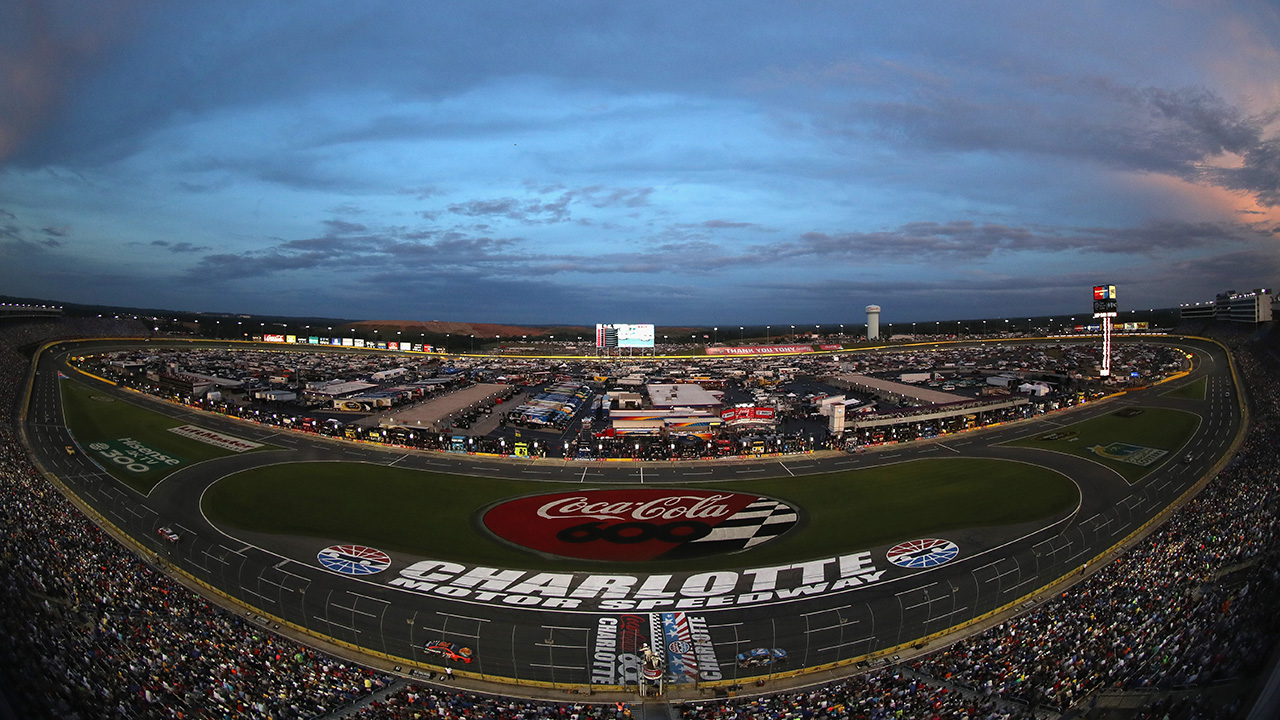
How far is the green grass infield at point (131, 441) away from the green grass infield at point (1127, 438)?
62050 mm

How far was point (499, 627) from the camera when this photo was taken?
61.0 feet

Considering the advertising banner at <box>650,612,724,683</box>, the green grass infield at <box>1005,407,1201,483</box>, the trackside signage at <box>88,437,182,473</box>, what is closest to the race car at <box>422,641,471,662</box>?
the advertising banner at <box>650,612,724,683</box>

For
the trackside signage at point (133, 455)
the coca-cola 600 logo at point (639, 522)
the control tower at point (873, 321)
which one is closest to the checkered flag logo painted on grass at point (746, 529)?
the coca-cola 600 logo at point (639, 522)

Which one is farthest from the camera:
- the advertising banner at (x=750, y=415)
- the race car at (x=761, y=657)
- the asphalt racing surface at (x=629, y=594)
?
the advertising banner at (x=750, y=415)

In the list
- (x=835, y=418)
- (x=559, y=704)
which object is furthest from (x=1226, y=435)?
(x=559, y=704)

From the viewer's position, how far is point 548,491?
34375 mm

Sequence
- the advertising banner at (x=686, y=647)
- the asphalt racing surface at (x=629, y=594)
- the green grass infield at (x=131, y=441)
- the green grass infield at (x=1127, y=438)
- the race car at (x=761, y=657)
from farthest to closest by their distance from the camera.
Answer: the green grass infield at (x=1127, y=438)
the green grass infield at (x=131, y=441)
the asphalt racing surface at (x=629, y=594)
the race car at (x=761, y=657)
the advertising banner at (x=686, y=647)

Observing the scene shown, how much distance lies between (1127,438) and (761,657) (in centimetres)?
4372

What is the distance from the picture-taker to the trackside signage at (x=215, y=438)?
43031 millimetres

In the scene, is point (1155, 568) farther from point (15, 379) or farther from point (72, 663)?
point (15, 379)

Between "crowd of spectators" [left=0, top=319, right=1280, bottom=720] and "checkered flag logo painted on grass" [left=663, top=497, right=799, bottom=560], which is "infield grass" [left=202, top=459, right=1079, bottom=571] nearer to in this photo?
"checkered flag logo painted on grass" [left=663, top=497, right=799, bottom=560]

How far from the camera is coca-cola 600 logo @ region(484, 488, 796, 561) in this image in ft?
84.7

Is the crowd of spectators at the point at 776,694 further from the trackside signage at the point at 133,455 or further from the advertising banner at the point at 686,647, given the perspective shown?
the trackside signage at the point at 133,455

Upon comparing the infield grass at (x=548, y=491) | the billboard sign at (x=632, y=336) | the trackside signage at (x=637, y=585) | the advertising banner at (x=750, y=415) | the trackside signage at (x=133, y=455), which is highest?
the billboard sign at (x=632, y=336)
